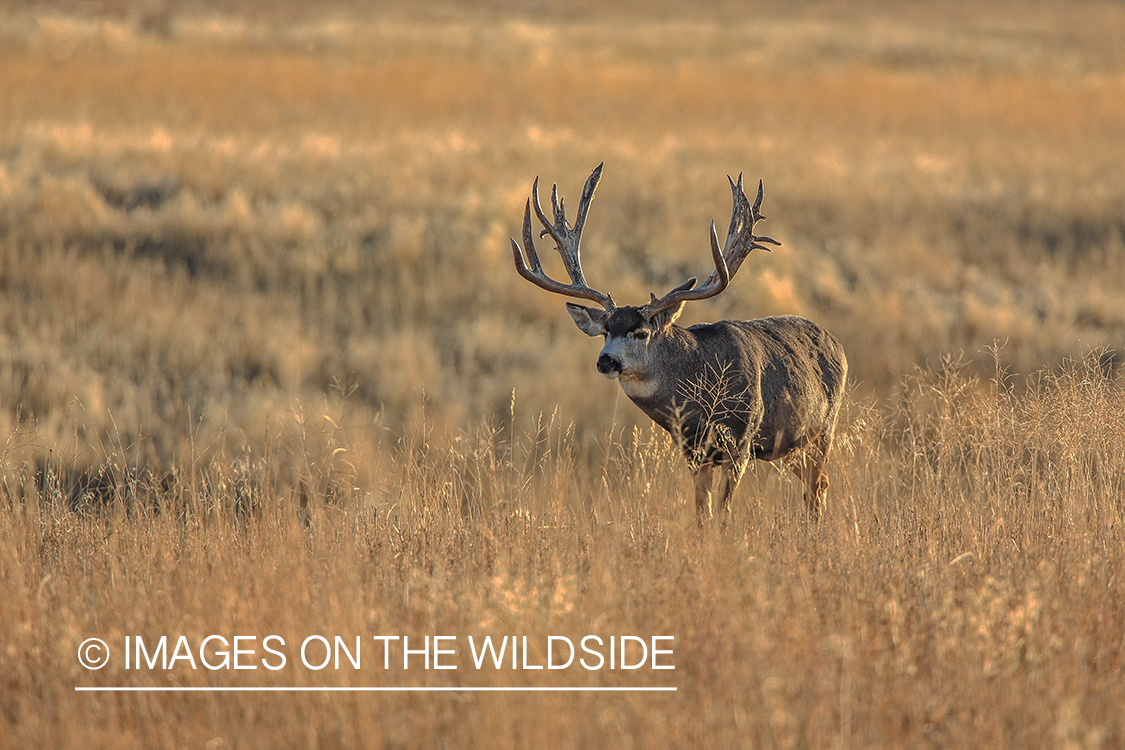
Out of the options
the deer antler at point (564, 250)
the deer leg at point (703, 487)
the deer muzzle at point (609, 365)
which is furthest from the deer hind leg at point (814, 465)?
the deer antler at point (564, 250)

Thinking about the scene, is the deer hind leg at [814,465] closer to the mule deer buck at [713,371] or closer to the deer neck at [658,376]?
the mule deer buck at [713,371]

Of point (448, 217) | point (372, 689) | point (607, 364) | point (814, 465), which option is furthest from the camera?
point (448, 217)

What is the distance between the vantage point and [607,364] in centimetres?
600

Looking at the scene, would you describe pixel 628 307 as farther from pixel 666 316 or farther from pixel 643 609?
pixel 643 609

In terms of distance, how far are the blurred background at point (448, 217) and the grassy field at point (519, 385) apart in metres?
0.08

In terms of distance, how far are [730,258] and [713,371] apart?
2.49 ft

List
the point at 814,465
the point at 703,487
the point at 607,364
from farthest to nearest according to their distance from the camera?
the point at 814,465, the point at 703,487, the point at 607,364

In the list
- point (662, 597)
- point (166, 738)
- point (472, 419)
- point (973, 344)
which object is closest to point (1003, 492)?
point (662, 597)

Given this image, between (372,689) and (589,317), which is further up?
(589,317)

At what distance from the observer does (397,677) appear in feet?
13.6

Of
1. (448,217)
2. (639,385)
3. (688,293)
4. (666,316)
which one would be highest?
(448,217)

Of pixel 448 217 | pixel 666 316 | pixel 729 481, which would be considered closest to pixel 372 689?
pixel 729 481

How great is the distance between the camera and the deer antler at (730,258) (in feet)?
21.0

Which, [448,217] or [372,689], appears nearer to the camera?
[372,689]
